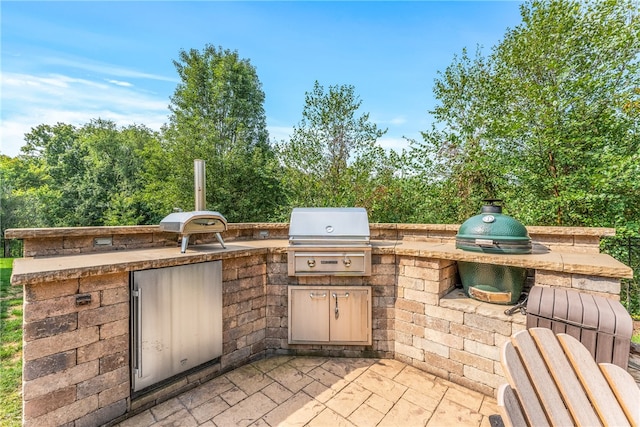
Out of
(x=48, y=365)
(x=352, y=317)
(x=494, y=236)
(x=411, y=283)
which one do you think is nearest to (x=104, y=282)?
(x=48, y=365)

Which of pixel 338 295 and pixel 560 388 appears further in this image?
pixel 338 295

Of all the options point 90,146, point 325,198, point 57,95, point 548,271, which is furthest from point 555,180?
point 90,146

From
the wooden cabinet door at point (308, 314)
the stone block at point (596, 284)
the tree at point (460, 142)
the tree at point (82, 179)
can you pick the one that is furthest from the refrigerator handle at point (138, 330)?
the tree at point (82, 179)

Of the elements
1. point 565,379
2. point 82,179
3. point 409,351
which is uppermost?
point 82,179

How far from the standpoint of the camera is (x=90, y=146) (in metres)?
18.7

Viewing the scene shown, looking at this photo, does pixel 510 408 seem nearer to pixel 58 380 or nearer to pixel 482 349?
pixel 482 349

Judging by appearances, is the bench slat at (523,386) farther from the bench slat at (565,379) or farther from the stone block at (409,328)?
the stone block at (409,328)

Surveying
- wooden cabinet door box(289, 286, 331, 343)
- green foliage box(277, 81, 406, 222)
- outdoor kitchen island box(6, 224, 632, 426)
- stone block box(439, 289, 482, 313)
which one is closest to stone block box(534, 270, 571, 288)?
outdoor kitchen island box(6, 224, 632, 426)

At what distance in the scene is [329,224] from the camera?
3.15m

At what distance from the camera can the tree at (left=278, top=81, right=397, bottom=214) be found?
7.44 meters

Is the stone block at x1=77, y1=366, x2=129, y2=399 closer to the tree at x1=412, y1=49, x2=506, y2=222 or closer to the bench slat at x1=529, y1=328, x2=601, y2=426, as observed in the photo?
the bench slat at x1=529, y1=328, x2=601, y2=426

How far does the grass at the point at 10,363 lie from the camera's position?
2.15 metres

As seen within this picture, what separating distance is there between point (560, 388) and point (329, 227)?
88.7 inches

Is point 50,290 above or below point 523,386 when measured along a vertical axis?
above
